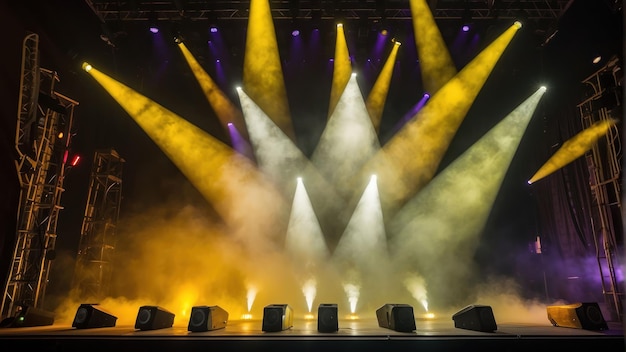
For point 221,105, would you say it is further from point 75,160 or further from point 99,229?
point 99,229

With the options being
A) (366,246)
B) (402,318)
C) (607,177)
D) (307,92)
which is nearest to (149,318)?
(402,318)

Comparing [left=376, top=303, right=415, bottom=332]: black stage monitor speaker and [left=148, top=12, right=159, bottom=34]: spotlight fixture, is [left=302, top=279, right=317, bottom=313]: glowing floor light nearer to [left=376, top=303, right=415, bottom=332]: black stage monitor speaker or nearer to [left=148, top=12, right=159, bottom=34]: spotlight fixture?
[left=376, top=303, right=415, bottom=332]: black stage monitor speaker

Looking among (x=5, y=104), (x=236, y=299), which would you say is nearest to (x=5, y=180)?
(x=5, y=104)

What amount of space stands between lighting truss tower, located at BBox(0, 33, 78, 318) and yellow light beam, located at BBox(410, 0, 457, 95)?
7.26 m

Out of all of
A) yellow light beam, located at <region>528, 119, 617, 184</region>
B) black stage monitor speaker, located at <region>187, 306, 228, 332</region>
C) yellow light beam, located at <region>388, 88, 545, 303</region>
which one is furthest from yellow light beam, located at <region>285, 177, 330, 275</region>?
yellow light beam, located at <region>528, 119, 617, 184</region>

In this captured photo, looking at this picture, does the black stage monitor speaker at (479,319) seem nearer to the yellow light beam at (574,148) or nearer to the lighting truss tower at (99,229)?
the yellow light beam at (574,148)

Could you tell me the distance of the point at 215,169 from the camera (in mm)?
9164

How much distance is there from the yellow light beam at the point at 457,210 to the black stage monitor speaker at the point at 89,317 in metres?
5.92

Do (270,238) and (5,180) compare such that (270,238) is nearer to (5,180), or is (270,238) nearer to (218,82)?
(218,82)

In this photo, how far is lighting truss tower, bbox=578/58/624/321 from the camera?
6.66 meters

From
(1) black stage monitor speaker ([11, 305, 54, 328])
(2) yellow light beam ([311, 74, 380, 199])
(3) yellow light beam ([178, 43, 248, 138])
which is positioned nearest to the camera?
(1) black stage monitor speaker ([11, 305, 54, 328])

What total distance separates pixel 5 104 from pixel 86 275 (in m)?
3.63

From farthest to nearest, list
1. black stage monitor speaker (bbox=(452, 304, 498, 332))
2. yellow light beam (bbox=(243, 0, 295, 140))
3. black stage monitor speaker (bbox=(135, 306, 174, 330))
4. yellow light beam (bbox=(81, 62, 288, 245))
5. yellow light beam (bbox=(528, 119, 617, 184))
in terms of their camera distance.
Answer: yellow light beam (bbox=(81, 62, 288, 245)), yellow light beam (bbox=(243, 0, 295, 140)), yellow light beam (bbox=(528, 119, 617, 184)), black stage monitor speaker (bbox=(135, 306, 174, 330)), black stage monitor speaker (bbox=(452, 304, 498, 332))

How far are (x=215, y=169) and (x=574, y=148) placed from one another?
25.1ft
